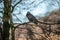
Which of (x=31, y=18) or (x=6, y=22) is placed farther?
(x=31, y=18)

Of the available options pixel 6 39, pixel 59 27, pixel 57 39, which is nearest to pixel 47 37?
pixel 6 39

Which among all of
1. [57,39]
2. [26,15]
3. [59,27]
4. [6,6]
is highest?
[6,6]

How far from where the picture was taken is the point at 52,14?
15688 millimetres

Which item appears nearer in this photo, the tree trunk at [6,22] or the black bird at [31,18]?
the tree trunk at [6,22]

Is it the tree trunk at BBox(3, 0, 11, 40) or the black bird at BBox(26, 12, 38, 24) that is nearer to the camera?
the tree trunk at BBox(3, 0, 11, 40)

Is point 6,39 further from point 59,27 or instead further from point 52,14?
point 52,14

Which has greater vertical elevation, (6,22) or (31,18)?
(6,22)

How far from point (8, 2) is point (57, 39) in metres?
5.93

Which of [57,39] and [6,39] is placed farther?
[57,39]

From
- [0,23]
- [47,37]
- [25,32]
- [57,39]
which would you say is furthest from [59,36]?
[0,23]

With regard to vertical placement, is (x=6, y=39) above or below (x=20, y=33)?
above

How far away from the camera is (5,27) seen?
832cm

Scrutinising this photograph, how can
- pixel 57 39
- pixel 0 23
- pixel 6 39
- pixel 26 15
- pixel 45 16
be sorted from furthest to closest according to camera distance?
pixel 45 16
pixel 57 39
pixel 26 15
pixel 0 23
pixel 6 39

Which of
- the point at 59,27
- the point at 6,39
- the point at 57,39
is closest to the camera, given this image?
the point at 6,39
